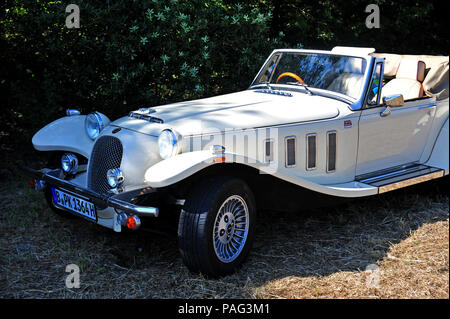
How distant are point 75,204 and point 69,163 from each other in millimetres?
647

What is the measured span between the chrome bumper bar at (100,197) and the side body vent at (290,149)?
137 centimetres

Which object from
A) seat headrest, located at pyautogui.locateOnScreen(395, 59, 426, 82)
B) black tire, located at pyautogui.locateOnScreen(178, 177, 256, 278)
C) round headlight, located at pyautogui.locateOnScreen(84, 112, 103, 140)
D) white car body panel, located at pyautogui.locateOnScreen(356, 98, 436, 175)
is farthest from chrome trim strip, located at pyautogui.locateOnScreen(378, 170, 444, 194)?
round headlight, located at pyautogui.locateOnScreen(84, 112, 103, 140)

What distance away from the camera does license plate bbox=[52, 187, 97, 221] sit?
392 cm

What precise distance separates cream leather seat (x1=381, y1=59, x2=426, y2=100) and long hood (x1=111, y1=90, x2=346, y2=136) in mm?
1144

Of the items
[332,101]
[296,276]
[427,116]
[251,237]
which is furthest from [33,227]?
[427,116]

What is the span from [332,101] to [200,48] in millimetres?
2581

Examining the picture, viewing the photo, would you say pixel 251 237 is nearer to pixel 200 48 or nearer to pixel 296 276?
pixel 296 276

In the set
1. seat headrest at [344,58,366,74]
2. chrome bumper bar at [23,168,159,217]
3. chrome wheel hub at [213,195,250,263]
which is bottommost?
chrome wheel hub at [213,195,250,263]

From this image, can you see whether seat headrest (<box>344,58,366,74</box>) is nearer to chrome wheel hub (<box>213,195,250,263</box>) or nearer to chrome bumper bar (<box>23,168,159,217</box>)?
chrome wheel hub (<box>213,195,250,263</box>)

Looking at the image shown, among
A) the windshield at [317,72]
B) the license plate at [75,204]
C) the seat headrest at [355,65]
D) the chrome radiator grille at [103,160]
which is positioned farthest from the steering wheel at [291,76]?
the license plate at [75,204]

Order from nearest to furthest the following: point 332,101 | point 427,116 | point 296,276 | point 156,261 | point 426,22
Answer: point 296,276
point 156,261
point 332,101
point 427,116
point 426,22

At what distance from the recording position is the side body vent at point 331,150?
177 inches

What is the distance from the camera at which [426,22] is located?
9703 millimetres

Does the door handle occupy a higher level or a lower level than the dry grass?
higher
